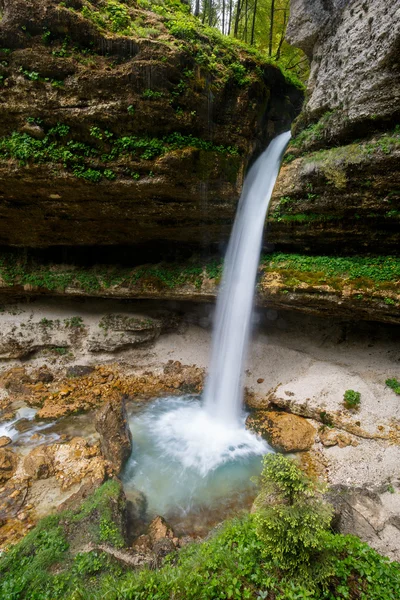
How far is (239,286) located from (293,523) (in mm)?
7679

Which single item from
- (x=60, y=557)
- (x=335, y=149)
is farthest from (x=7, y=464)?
(x=335, y=149)

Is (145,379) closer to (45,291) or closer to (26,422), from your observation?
(26,422)

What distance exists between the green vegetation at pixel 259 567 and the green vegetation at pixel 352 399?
4.65 metres

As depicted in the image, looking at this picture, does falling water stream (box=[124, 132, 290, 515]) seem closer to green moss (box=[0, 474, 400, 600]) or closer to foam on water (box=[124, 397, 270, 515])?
foam on water (box=[124, 397, 270, 515])

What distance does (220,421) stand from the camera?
10.2 metres

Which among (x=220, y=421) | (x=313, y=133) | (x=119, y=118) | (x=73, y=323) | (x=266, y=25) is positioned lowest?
(x=220, y=421)

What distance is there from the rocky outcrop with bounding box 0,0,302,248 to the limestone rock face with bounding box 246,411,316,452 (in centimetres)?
702

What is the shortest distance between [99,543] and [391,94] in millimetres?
11592

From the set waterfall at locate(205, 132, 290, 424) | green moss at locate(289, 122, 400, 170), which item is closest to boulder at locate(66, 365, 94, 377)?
waterfall at locate(205, 132, 290, 424)

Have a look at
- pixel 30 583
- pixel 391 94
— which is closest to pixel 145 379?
pixel 30 583

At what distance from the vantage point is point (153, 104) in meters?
7.33

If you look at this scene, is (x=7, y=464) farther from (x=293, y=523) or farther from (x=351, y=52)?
(x=351, y=52)

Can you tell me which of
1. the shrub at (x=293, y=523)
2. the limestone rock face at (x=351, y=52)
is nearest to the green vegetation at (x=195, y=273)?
the limestone rock face at (x=351, y=52)

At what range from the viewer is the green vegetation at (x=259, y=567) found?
3.82m
